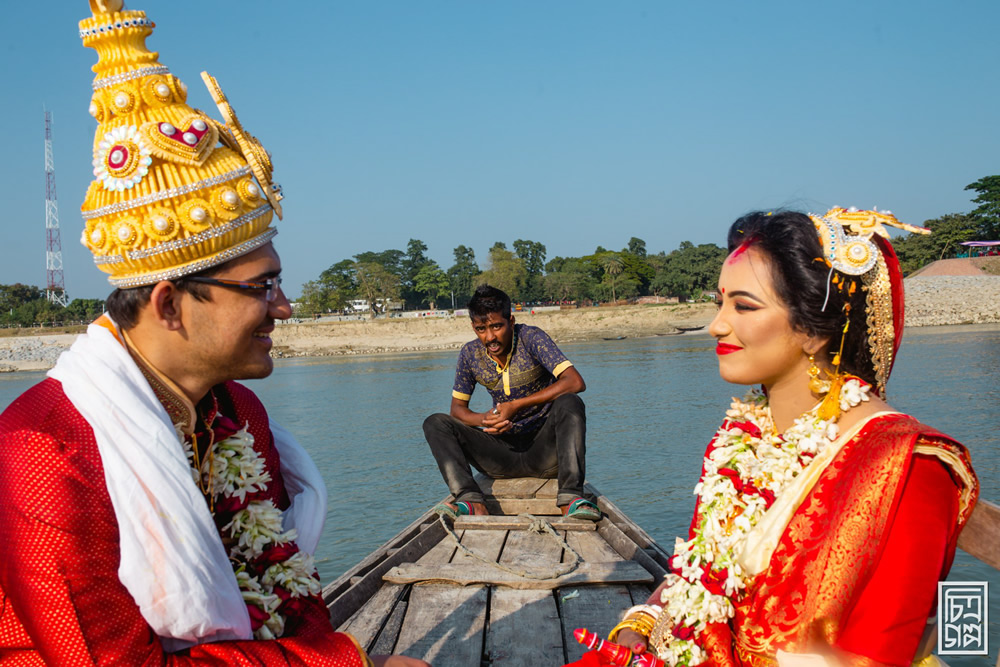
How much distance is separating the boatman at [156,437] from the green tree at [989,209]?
72.8 meters

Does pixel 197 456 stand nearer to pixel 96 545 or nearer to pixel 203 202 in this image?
pixel 96 545

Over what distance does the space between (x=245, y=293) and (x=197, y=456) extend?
1.70 ft

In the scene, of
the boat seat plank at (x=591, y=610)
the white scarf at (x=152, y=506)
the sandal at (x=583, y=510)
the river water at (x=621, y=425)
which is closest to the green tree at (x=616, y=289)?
the river water at (x=621, y=425)

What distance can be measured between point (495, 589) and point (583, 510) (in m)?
1.35

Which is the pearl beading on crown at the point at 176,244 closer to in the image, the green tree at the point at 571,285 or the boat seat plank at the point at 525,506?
the boat seat plank at the point at 525,506

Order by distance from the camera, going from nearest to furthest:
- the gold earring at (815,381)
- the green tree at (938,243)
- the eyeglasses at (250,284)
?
the eyeglasses at (250,284) < the gold earring at (815,381) < the green tree at (938,243)

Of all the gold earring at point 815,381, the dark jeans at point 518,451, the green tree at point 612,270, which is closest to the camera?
the gold earring at point 815,381

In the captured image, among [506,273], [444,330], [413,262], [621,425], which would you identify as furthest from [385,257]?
[621,425]

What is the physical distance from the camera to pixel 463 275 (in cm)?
10538

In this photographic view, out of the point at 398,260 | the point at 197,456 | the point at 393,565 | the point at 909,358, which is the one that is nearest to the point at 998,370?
the point at 909,358

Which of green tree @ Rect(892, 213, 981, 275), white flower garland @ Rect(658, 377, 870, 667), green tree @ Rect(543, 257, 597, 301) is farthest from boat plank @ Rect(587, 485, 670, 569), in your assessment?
green tree @ Rect(543, 257, 597, 301)

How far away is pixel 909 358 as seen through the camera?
25031mm

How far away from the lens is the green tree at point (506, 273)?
8894 cm

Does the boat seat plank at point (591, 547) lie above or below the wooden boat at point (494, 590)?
below
